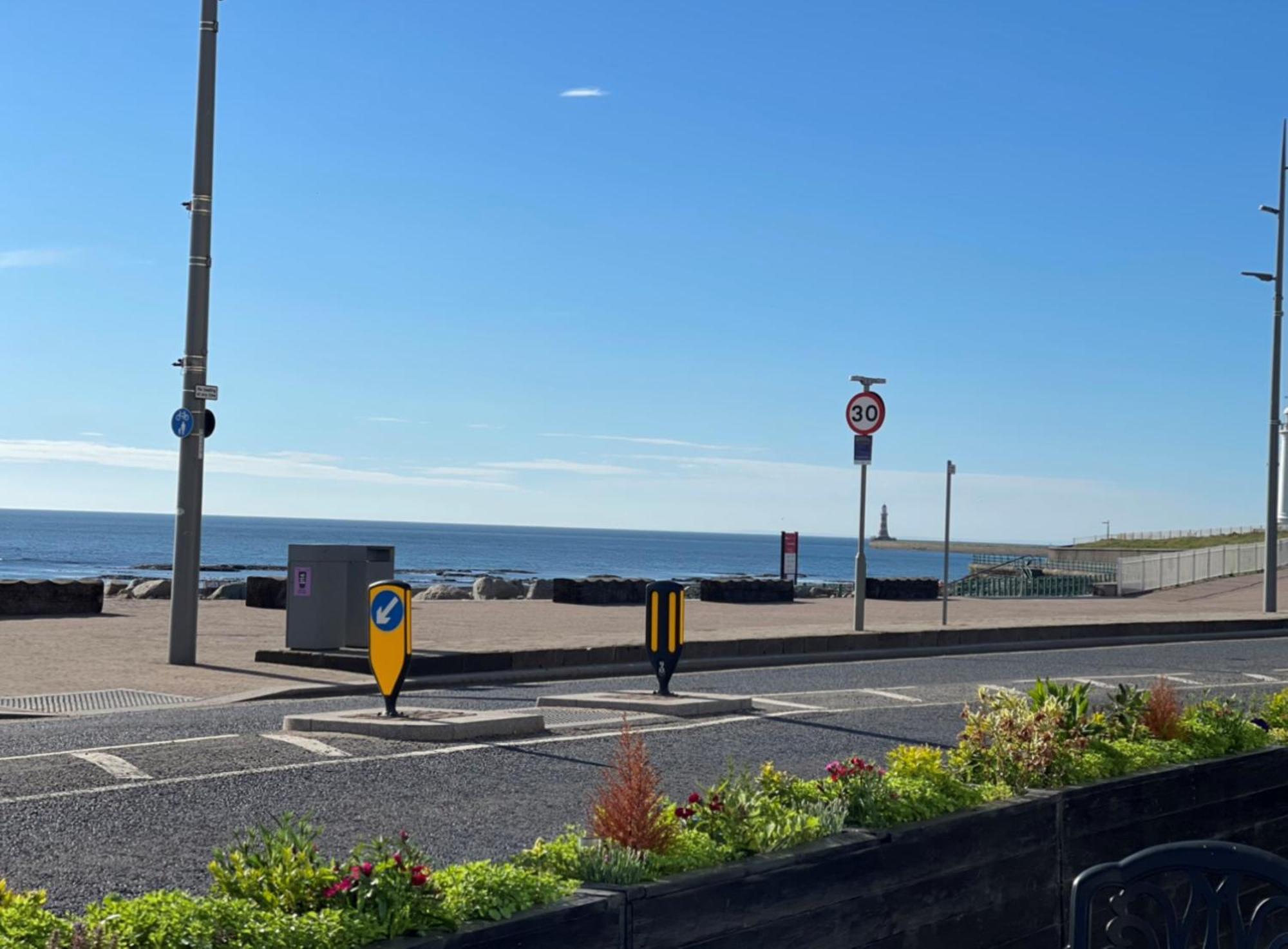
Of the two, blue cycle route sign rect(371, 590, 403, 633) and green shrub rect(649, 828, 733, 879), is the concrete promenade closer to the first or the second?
blue cycle route sign rect(371, 590, 403, 633)

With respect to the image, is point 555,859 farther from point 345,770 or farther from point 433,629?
point 433,629

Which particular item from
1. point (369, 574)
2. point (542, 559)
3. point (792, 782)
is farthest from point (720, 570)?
point (792, 782)

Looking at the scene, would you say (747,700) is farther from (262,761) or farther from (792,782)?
(792,782)

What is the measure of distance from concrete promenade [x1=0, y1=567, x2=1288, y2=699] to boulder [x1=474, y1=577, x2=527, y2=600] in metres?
8.71

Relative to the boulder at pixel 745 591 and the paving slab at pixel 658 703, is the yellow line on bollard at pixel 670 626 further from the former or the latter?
the boulder at pixel 745 591

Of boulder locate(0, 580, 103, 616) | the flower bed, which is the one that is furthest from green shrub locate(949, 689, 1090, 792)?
boulder locate(0, 580, 103, 616)

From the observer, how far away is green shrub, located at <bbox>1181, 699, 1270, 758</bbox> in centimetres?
707

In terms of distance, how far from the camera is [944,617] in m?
23.8

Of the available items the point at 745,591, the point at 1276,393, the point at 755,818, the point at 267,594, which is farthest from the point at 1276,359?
the point at 755,818

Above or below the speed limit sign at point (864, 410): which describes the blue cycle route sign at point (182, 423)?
below

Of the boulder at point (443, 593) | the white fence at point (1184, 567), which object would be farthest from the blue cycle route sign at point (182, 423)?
the white fence at point (1184, 567)

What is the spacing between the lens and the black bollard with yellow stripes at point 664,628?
12.8 meters

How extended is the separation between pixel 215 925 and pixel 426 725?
23.1ft

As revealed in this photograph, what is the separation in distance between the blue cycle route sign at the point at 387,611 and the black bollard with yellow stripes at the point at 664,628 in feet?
8.75
